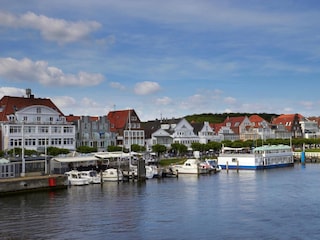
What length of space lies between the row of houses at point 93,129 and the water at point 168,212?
12.5m

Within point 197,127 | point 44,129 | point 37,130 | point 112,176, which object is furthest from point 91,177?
point 197,127

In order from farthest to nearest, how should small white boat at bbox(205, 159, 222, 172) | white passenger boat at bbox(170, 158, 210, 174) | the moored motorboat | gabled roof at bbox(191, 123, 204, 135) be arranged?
gabled roof at bbox(191, 123, 204, 135) → small white boat at bbox(205, 159, 222, 172) → the moored motorboat → white passenger boat at bbox(170, 158, 210, 174)

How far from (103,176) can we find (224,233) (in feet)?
99.6

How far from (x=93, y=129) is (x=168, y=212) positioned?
48.5 m

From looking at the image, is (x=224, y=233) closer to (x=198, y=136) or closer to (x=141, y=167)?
(x=141, y=167)

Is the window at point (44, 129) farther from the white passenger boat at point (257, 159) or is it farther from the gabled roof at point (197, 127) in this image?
the gabled roof at point (197, 127)

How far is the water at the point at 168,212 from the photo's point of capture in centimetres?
2855

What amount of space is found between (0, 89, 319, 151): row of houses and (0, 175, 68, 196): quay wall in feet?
15.5

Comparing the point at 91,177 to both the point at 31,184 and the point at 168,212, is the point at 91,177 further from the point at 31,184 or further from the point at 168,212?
the point at 168,212

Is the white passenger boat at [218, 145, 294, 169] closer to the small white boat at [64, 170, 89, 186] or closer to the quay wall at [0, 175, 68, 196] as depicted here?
the small white boat at [64, 170, 89, 186]

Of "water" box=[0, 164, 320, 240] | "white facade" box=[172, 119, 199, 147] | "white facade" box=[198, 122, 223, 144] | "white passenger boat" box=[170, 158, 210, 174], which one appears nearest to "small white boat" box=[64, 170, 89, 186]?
"water" box=[0, 164, 320, 240]

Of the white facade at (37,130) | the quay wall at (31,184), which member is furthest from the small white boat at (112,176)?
the white facade at (37,130)

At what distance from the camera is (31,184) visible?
46.3 m

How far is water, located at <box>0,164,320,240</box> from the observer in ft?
93.7
